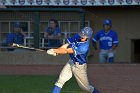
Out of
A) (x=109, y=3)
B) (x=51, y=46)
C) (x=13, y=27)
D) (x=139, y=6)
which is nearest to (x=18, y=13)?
(x=13, y=27)

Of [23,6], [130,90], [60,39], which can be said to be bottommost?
[130,90]

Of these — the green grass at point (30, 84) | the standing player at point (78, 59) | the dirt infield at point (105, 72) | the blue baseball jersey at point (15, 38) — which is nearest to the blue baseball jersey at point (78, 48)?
the standing player at point (78, 59)

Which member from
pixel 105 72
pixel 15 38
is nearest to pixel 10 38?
pixel 15 38

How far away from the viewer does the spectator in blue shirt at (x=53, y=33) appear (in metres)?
15.0

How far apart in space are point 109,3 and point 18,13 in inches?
127

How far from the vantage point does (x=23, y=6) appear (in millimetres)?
17703

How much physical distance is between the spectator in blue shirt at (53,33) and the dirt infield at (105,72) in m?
0.73

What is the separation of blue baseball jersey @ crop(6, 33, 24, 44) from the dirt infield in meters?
0.79

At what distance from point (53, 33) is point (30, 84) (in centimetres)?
315

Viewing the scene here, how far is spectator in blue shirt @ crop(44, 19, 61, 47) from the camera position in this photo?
49.1ft

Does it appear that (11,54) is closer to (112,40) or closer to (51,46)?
(51,46)

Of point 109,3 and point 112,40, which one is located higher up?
point 109,3

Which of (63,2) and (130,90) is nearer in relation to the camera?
(130,90)

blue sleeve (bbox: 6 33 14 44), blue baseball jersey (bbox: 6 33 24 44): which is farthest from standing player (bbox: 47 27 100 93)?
blue sleeve (bbox: 6 33 14 44)
